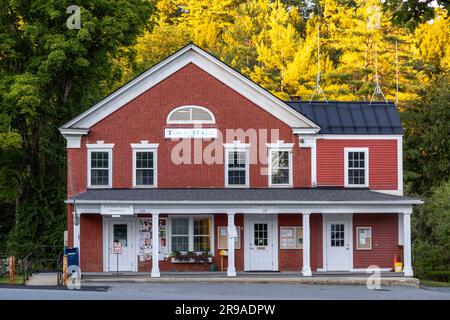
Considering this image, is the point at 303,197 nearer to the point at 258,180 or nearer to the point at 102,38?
the point at 258,180

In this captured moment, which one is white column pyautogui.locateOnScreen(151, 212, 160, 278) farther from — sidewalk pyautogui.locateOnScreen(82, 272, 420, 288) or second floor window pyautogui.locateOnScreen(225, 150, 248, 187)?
second floor window pyautogui.locateOnScreen(225, 150, 248, 187)

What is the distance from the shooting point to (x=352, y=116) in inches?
1490

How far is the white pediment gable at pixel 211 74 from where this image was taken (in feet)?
119

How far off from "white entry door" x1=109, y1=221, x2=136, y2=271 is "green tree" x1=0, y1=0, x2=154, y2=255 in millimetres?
7288

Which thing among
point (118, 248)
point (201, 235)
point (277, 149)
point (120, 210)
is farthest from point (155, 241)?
point (277, 149)

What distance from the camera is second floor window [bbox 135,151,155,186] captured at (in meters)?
36.7

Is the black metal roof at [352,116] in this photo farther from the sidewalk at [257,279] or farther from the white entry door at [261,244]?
the sidewalk at [257,279]

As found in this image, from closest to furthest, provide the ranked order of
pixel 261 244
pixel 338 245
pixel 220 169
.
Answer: pixel 261 244 → pixel 338 245 → pixel 220 169

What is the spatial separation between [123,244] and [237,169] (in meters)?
5.62

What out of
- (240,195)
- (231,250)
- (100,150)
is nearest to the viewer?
(231,250)

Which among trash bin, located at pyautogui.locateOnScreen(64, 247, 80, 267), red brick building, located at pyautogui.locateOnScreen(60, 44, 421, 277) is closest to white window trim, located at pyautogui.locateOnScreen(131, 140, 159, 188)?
red brick building, located at pyautogui.locateOnScreen(60, 44, 421, 277)

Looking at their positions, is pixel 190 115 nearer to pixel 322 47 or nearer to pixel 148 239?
pixel 148 239

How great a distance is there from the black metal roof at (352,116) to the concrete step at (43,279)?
12.4 m

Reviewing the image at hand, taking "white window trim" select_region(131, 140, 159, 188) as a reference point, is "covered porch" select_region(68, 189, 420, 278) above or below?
below
